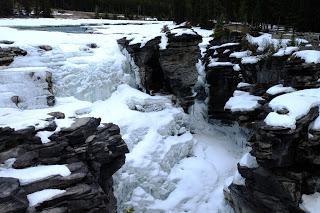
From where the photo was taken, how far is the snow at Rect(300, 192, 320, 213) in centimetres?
1706

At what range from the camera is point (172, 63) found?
89.9 ft

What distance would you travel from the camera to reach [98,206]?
13.9m

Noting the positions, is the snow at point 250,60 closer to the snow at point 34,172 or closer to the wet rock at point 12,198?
the snow at point 34,172

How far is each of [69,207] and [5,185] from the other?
2123 millimetres

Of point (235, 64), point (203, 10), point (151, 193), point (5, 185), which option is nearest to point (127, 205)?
point (151, 193)

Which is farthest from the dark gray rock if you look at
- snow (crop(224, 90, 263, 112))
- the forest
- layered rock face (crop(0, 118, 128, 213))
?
the forest

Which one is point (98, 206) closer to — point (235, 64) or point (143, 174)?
point (143, 174)

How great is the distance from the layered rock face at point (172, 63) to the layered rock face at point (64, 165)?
11.0 metres

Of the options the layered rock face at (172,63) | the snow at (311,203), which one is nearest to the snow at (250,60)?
the layered rock face at (172,63)

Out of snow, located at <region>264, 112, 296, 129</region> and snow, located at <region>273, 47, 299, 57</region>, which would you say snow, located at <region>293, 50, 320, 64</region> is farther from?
snow, located at <region>264, 112, 296, 129</region>

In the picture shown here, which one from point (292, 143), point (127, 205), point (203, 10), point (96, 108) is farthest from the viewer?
point (203, 10)

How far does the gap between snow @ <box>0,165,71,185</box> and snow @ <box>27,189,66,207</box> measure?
492 mm

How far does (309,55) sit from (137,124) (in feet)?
33.5

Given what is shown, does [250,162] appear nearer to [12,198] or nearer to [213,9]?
[12,198]
